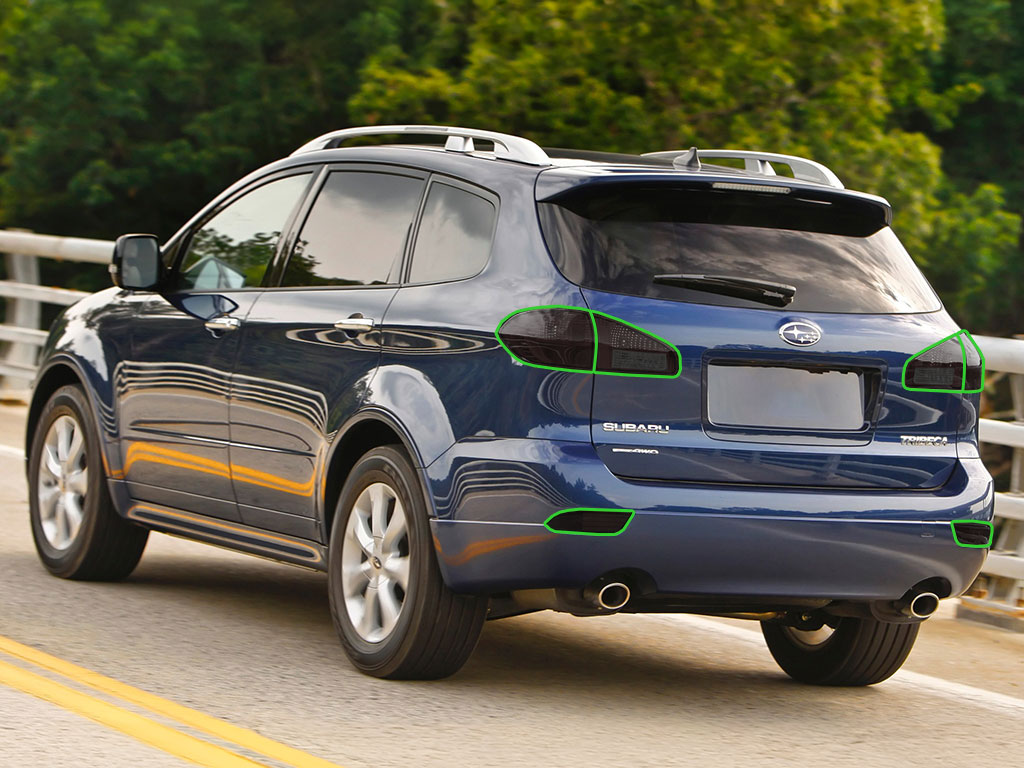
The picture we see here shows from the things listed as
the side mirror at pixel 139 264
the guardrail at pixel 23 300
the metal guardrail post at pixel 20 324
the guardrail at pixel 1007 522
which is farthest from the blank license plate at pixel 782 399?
the metal guardrail post at pixel 20 324

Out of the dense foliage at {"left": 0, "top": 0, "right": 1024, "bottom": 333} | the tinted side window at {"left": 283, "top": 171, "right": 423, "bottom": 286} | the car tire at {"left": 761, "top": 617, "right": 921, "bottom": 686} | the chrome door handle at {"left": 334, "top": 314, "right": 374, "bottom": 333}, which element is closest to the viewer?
the chrome door handle at {"left": 334, "top": 314, "right": 374, "bottom": 333}

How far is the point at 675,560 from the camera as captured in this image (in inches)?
209

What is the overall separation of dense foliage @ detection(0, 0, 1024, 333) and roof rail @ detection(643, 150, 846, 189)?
20.4 metres

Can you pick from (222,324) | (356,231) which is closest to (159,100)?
(222,324)

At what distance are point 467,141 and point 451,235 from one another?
0.48 m

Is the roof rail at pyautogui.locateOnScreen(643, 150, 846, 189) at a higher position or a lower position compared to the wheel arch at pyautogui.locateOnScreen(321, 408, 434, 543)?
higher

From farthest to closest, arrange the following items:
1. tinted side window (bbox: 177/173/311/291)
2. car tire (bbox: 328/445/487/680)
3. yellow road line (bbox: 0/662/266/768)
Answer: tinted side window (bbox: 177/173/311/291), car tire (bbox: 328/445/487/680), yellow road line (bbox: 0/662/266/768)

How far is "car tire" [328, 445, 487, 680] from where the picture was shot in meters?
5.61

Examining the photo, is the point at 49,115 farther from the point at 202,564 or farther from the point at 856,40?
the point at 202,564

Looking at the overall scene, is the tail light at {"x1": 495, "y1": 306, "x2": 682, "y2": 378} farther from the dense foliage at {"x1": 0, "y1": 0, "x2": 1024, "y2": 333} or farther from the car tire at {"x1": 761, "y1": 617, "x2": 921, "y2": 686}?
the dense foliage at {"x1": 0, "y1": 0, "x2": 1024, "y2": 333}

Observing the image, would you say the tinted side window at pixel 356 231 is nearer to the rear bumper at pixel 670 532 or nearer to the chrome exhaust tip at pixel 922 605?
the rear bumper at pixel 670 532

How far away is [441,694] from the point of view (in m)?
5.69

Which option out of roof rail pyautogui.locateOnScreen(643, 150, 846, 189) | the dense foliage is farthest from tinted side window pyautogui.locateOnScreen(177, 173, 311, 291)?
the dense foliage

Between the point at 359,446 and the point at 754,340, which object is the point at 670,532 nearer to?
the point at 754,340
